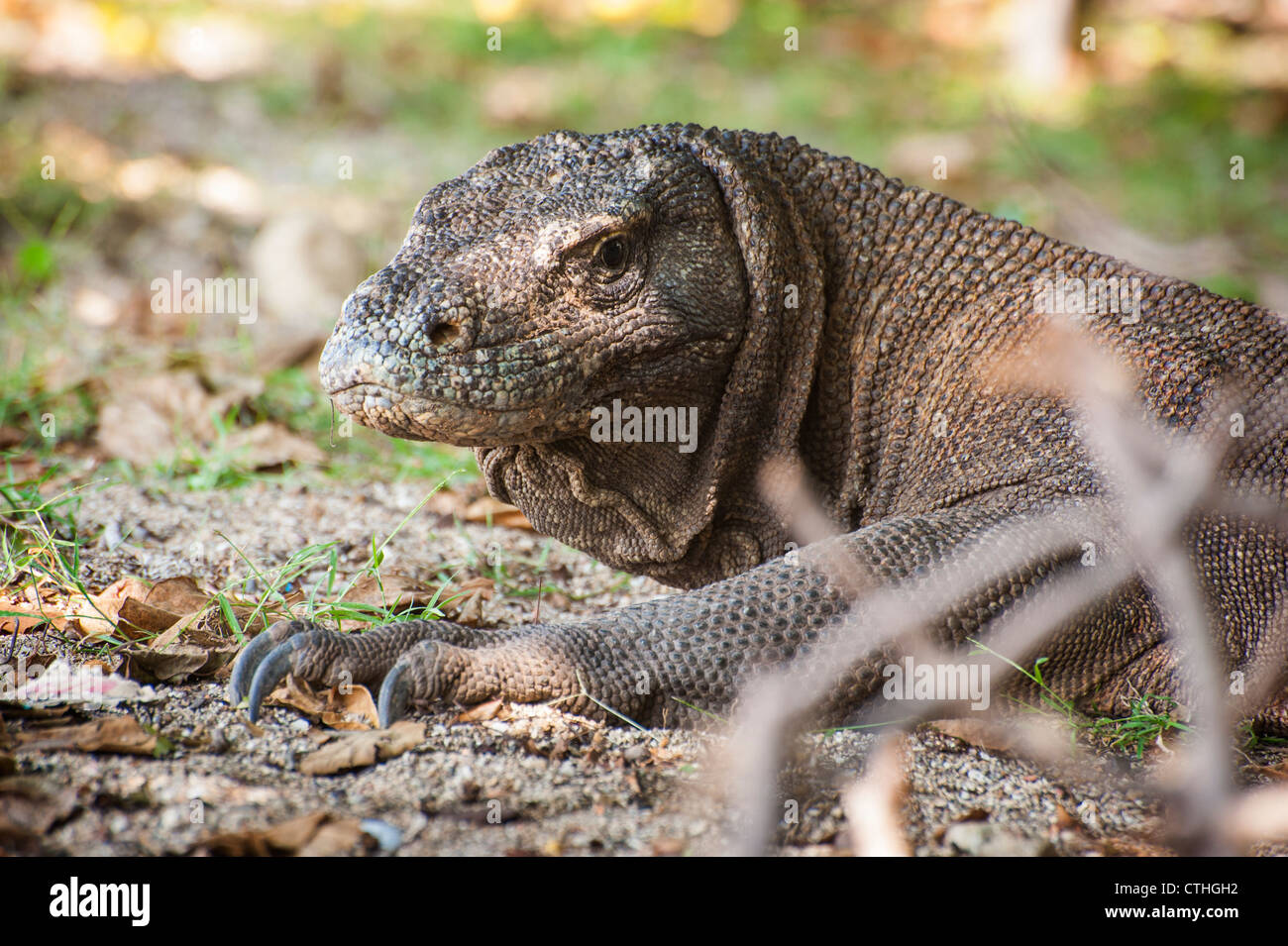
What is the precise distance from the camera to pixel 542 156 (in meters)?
3.81

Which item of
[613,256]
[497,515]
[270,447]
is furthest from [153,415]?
[613,256]

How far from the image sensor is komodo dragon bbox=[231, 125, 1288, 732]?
3.31m

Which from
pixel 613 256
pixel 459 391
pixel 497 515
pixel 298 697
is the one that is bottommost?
pixel 298 697

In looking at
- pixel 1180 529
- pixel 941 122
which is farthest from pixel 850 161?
pixel 941 122

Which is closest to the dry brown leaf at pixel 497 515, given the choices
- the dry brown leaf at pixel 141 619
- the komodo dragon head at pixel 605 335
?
the komodo dragon head at pixel 605 335

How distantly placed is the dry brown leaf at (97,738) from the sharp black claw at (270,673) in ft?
0.83

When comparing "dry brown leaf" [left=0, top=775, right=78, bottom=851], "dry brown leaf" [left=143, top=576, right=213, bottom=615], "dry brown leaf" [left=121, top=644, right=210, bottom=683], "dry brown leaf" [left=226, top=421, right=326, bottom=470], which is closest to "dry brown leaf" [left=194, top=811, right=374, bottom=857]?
"dry brown leaf" [left=0, top=775, right=78, bottom=851]

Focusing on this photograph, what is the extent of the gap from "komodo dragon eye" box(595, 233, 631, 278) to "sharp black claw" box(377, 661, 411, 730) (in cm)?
130

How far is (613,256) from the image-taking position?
363cm

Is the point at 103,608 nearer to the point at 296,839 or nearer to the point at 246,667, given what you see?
the point at 246,667

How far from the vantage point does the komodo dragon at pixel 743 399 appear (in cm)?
331

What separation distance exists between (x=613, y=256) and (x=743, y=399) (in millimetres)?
655

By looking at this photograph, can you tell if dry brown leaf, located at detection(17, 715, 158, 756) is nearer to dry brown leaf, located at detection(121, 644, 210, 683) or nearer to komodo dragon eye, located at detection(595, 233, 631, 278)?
dry brown leaf, located at detection(121, 644, 210, 683)

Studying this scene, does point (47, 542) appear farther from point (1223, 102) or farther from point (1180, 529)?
point (1223, 102)
